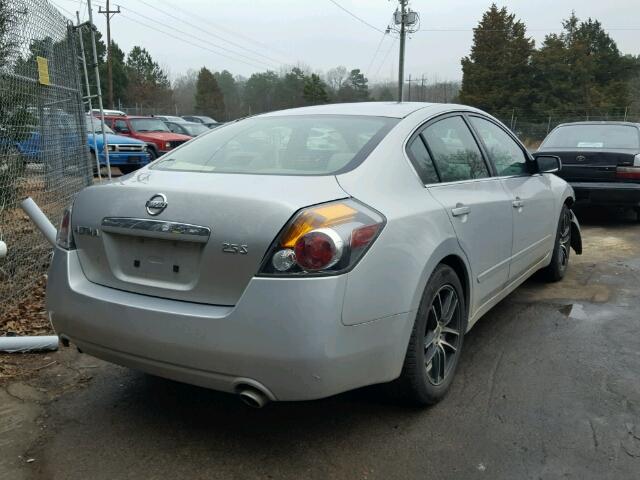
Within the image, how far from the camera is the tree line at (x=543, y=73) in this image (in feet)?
151

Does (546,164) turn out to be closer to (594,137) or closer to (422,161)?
(422,161)

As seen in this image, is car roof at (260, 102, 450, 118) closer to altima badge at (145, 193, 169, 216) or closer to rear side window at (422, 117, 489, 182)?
rear side window at (422, 117, 489, 182)

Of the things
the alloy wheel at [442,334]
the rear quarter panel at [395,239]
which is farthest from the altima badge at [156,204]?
the alloy wheel at [442,334]

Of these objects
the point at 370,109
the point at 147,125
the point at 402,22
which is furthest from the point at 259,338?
the point at 402,22

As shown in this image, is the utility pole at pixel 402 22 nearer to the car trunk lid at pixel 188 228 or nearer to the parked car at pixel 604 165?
the parked car at pixel 604 165

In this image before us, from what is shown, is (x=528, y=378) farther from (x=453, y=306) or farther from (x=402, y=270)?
(x=402, y=270)

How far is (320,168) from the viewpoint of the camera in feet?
9.35

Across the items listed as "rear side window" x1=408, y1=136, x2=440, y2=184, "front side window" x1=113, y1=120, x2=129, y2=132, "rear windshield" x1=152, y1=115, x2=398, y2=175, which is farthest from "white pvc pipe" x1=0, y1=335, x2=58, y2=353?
"front side window" x1=113, y1=120, x2=129, y2=132

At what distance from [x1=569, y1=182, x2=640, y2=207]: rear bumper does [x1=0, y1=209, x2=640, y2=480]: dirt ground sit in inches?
176

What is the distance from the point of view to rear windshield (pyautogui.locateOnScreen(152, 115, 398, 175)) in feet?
9.60

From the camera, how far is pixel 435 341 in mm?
3074

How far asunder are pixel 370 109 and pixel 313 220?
1.44 m

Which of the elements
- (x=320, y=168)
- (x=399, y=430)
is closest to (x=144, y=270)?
(x=320, y=168)

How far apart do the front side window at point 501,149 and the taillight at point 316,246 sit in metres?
1.99
